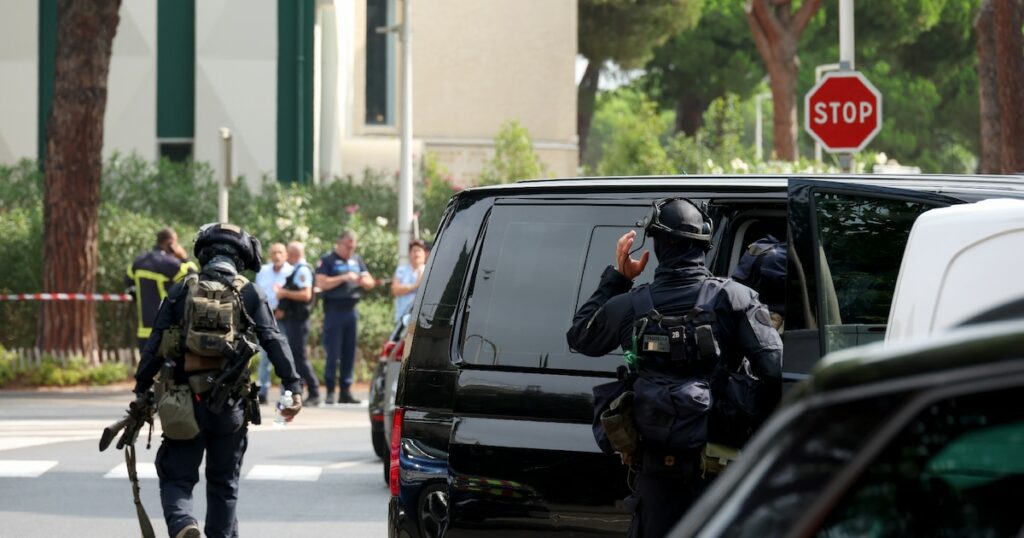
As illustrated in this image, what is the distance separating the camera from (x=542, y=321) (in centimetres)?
588

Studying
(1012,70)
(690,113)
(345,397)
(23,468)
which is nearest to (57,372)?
(345,397)

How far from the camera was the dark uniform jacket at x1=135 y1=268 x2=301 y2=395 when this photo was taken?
8016 mm

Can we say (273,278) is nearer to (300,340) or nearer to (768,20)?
(300,340)

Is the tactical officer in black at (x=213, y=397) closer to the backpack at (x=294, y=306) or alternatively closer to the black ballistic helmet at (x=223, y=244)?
the black ballistic helmet at (x=223, y=244)

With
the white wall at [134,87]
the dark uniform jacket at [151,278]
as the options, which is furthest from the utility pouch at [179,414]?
the white wall at [134,87]

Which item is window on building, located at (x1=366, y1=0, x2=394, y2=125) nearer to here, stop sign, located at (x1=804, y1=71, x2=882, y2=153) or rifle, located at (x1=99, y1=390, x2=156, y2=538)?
stop sign, located at (x1=804, y1=71, x2=882, y2=153)

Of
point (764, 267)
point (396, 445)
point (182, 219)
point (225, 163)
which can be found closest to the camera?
point (764, 267)

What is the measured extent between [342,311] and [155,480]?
6823mm

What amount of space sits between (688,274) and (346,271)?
44.1 feet

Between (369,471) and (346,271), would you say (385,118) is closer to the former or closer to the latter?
(346,271)

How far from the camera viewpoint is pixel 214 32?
28578 millimetres

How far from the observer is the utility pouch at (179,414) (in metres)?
7.81

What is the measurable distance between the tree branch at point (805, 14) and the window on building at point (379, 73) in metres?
8.78

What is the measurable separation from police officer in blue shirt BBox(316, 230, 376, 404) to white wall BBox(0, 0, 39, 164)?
36.6 feet
